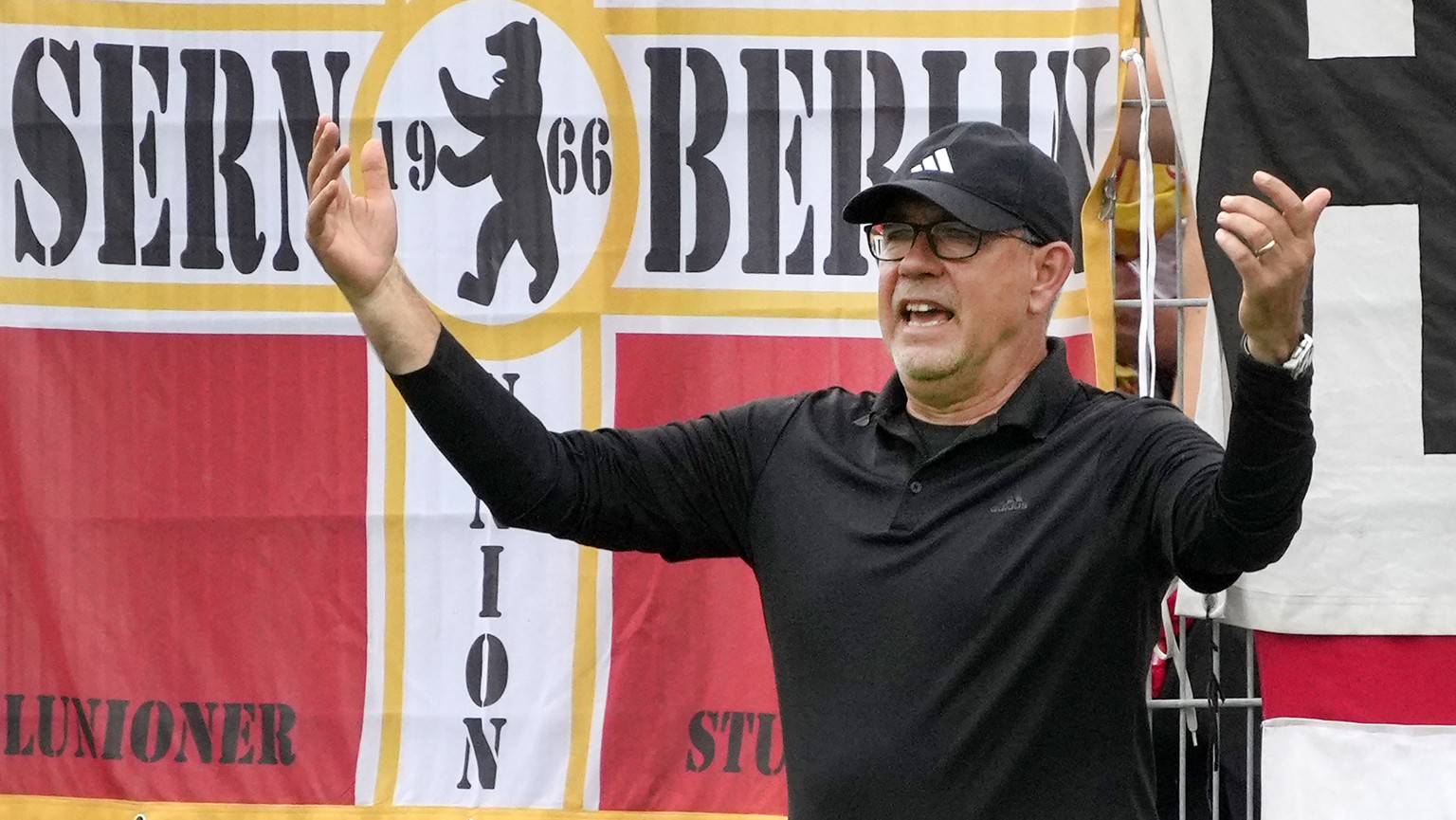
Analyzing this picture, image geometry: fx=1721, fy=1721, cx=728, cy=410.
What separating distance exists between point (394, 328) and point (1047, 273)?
0.92m

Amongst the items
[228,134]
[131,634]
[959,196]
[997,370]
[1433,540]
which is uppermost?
[228,134]

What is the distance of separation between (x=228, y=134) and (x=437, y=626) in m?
1.06

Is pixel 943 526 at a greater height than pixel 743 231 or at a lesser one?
lesser

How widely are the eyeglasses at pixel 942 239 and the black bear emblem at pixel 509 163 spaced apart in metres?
1.13

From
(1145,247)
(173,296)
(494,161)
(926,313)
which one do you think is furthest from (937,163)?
(173,296)

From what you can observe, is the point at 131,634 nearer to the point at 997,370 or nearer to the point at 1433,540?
the point at 997,370

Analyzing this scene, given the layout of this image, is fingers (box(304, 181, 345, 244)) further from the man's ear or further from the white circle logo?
the white circle logo

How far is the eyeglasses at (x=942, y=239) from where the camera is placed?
93.2 inches

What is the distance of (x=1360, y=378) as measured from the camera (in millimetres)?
3121

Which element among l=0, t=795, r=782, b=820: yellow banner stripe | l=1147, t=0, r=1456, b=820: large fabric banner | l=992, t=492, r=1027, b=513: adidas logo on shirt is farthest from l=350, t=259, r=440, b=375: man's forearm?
l=1147, t=0, r=1456, b=820: large fabric banner

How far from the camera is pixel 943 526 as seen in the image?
2.26 meters

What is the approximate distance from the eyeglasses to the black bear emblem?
44.5 inches

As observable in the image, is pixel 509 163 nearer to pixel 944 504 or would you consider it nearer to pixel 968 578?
pixel 944 504

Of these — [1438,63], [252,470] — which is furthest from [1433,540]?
[252,470]
